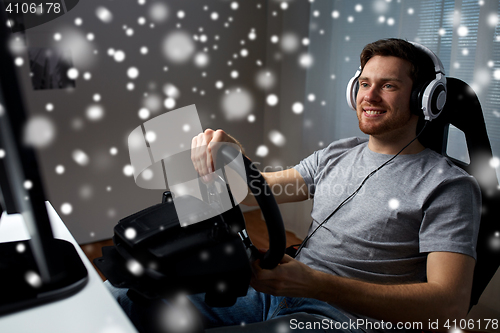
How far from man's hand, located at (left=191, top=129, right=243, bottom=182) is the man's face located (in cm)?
44

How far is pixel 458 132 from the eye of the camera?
165cm

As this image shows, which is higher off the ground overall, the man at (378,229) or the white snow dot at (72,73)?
the white snow dot at (72,73)

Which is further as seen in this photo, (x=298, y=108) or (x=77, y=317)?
(x=298, y=108)

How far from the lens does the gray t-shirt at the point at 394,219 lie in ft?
2.73

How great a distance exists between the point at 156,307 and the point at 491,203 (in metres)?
0.76

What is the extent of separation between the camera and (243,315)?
907mm

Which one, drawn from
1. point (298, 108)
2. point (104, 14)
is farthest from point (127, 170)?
point (298, 108)

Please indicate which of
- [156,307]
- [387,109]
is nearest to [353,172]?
[387,109]

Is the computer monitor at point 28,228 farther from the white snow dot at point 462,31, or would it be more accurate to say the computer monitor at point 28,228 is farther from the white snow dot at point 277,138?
the white snow dot at point 277,138

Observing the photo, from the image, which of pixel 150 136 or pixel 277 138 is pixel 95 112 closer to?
pixel 277 138

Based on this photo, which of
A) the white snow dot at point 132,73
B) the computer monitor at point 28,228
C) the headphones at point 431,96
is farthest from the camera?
the white snow dot at point 132,73

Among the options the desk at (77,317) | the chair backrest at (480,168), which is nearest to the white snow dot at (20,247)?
the desk at (77,317)

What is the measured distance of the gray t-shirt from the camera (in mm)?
833

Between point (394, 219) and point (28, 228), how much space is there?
0.77 meters
